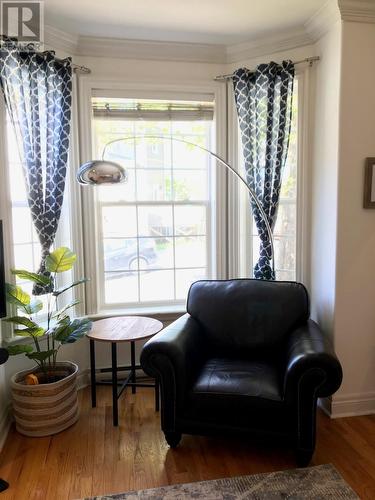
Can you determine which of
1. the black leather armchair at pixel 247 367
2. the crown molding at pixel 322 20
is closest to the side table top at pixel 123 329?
the black leather armchair at pixel 247 367

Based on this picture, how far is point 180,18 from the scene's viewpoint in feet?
8.69

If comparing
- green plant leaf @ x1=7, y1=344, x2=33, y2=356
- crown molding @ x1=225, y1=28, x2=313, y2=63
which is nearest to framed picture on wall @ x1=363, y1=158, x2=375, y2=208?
crown molding @ x1=225, y1=28, x2=313, y2=63

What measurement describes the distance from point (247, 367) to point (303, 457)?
55 cm

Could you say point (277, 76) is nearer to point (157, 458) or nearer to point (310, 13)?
point (310, 13)

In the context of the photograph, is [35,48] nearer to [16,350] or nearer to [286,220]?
[16,350]

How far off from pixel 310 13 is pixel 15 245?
2552mm

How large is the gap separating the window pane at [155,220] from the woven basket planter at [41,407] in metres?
1.30

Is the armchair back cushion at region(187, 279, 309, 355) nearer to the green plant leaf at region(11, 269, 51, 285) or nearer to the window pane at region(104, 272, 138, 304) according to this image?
the window pane at region(104, 272, 138, 304)

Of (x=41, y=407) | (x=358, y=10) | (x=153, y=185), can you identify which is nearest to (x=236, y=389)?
(x=41, y=407)

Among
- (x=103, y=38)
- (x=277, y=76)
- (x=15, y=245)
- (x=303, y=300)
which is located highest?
(x=103, y=38)

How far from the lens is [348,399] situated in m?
2.68

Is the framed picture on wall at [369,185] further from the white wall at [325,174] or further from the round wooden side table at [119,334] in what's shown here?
the round wooden side table at [119,334]

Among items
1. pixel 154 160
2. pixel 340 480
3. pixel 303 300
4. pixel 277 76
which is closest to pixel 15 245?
pixel 154 160

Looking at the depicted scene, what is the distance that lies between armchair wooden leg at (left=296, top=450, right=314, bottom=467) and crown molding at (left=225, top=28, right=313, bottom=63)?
2679 mm
